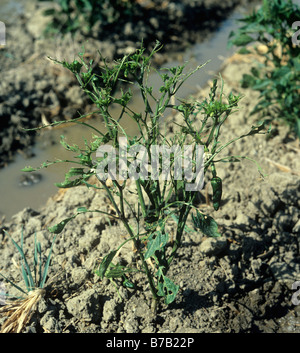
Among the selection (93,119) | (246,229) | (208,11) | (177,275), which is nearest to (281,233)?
(246,229)

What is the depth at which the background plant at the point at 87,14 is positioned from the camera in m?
4.73

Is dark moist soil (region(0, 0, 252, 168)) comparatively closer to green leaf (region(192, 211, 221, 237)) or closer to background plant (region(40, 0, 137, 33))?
background plant (region(40, 0, 137, 33))

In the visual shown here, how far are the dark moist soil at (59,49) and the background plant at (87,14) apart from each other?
9 cm

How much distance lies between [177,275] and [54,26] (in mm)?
3617

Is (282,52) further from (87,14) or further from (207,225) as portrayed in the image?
(87,14)

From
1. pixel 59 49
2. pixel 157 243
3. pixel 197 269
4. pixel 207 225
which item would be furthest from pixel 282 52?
pixel 59 49

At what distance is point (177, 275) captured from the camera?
7.94 ft

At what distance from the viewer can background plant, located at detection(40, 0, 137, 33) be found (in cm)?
473

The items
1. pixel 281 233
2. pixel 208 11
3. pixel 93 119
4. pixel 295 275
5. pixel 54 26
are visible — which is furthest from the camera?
pixel 208 11

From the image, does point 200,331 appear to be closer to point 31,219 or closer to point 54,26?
point 31,219

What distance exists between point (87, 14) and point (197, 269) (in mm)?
3568

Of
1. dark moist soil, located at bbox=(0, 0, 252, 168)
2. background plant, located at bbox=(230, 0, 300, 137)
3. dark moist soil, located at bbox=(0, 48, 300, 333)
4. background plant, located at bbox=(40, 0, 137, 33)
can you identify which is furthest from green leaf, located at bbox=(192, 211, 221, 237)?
background plant, located at bbox=(40, 0, 137, 33)

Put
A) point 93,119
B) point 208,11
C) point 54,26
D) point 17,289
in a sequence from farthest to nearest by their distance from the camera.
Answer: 1. point 208,11
2. point 54,26
3. point 93,119
4. point 17,289
